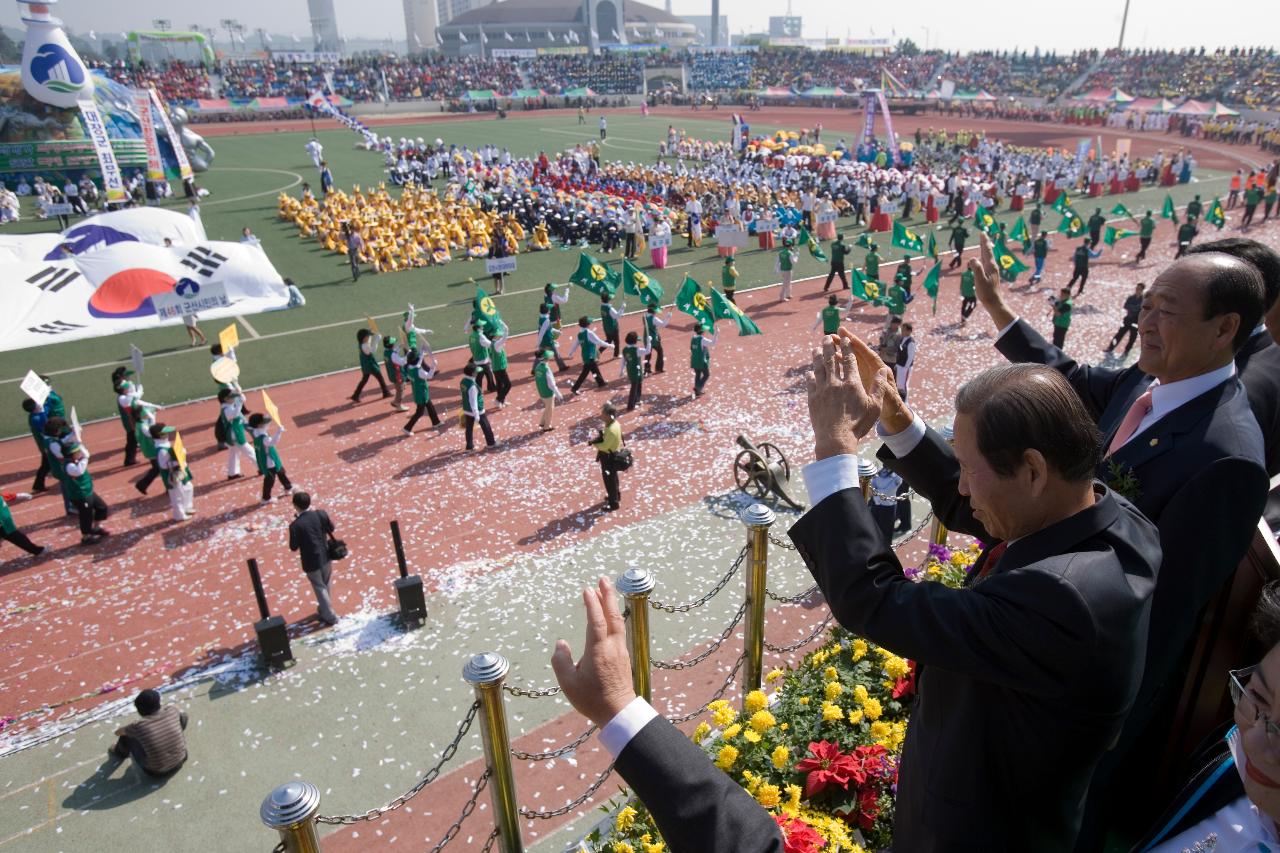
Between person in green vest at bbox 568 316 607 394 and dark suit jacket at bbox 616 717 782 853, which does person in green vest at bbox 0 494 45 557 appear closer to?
person in green vest at bbox 568 316 607 394

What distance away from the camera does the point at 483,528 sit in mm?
10094

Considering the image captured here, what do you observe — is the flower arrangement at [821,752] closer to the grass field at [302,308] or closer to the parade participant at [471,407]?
the parade participant at [471,407]

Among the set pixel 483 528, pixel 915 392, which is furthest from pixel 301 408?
pixel 915 392

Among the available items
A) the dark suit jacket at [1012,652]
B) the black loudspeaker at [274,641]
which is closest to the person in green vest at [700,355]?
the black loudspeaker at [274,641]

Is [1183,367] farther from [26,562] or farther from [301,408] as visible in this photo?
[301,408]

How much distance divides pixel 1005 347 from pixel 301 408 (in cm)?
1324

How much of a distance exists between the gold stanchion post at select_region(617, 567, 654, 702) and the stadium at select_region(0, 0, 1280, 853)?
3 cm

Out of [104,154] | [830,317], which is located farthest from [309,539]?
Answer: [104,154]

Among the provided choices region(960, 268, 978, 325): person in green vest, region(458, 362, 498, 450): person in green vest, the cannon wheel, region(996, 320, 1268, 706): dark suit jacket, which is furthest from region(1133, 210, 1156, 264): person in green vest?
region(996, 320, 1268, 706): dark suit jacket

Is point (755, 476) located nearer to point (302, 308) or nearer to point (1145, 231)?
point (302, 308)

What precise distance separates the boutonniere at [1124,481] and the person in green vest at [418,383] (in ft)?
36.5

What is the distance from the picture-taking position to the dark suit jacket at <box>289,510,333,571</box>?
7812 millimetres

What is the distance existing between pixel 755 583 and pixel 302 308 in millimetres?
18313

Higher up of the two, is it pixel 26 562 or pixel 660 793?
pixel 660 793
